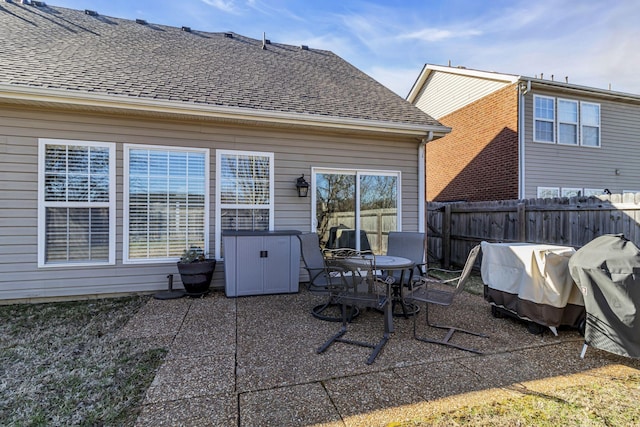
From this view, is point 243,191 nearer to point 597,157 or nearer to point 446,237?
point 446,237

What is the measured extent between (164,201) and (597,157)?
1193 centimetres

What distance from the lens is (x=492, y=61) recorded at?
10516 millimetres

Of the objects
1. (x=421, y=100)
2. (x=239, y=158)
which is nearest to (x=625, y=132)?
(x=421, y=100)

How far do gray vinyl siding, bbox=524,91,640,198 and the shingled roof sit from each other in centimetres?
456

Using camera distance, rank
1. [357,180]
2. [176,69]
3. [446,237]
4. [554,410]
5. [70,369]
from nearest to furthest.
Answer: [554,410] → [70,369] → [176,69] → [357,180] → [446,237]

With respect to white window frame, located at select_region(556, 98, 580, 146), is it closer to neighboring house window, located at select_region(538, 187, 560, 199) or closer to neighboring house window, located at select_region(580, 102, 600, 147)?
neighboring house window, located at select_region(580, 102, 600, 147)

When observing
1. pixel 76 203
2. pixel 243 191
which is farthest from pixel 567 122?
pixel 76 203

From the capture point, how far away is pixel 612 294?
107 inches

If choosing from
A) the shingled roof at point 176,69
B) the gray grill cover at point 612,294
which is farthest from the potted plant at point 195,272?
the gray grill cover at point 612,294

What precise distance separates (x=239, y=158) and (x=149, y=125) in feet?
4.83

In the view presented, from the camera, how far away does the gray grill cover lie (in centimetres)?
264

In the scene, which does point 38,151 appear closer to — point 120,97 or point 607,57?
point 120,97

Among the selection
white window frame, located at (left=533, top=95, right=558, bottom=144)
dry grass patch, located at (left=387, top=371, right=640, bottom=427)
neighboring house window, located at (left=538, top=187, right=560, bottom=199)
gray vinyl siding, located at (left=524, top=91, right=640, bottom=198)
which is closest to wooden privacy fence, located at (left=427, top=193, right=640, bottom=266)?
gray vinyl siding, located at (left=524, top=91, right=640, bottom=198)

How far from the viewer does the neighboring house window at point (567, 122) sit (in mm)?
9008
